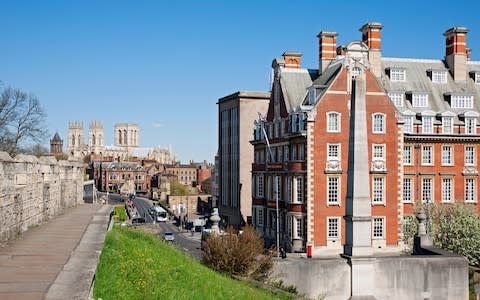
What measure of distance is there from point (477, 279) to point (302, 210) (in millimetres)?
15830

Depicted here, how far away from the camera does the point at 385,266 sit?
30375 millimetres

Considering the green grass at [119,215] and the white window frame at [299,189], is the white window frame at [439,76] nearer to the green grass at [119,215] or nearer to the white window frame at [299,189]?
the white window frame at [299,189]

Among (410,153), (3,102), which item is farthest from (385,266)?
(3,102)

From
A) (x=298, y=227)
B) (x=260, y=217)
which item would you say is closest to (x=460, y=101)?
(x=298, y=227)

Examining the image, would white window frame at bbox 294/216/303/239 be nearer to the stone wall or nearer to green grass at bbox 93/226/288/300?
the stone wall

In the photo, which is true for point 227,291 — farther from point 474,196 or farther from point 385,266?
point 474,196

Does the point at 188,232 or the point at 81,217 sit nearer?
the point at 81,217

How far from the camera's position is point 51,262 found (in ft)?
49.2

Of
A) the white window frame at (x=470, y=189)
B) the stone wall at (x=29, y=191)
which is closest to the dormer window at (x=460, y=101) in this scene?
the white window frame at (x=470, y=189)

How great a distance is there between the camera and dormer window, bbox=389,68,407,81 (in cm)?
5381

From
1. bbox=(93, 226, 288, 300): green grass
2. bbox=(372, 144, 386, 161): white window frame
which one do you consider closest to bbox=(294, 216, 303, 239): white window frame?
bbox=(372, 144, 386, 161): white window frame

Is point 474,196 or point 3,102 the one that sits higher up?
point 3,102

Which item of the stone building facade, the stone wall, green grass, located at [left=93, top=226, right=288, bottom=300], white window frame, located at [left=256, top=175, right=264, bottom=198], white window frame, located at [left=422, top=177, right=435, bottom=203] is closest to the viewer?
green grass, located at [left=93, top=226, right=288, bottom=300]

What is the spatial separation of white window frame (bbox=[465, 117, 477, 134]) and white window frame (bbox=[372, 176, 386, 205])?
921cm
